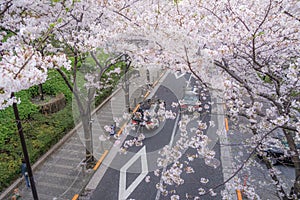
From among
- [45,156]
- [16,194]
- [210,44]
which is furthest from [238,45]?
[45,156]

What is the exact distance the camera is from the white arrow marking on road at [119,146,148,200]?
9.16m

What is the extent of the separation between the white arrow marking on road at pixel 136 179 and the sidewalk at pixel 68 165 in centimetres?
131

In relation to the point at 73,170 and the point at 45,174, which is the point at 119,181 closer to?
the point at 73,170

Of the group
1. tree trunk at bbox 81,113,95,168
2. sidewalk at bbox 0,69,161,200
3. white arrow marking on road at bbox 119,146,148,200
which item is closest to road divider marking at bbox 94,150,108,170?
sidewalk at bbox 0,69,161,200

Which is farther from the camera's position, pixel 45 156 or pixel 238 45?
pixel 45 156

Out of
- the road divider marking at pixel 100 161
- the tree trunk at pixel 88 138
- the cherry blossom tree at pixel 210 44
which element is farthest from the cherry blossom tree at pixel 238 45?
the road divider marking at pixel 100 161

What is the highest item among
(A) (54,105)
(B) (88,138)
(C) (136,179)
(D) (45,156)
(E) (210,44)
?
(E) (210,44)

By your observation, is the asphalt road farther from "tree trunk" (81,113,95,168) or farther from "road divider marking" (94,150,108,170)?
"tree trunk" (81,113,95,168)

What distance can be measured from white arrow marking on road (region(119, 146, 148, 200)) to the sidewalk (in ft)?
4.31

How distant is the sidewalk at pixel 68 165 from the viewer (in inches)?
348

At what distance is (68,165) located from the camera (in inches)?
404

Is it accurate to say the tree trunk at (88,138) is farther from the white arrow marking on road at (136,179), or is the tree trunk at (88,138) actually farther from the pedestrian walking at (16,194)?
the pedestrian walking at (16,194)

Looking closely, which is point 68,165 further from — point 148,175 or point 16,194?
point 148,175

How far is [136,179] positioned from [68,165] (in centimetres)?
306
